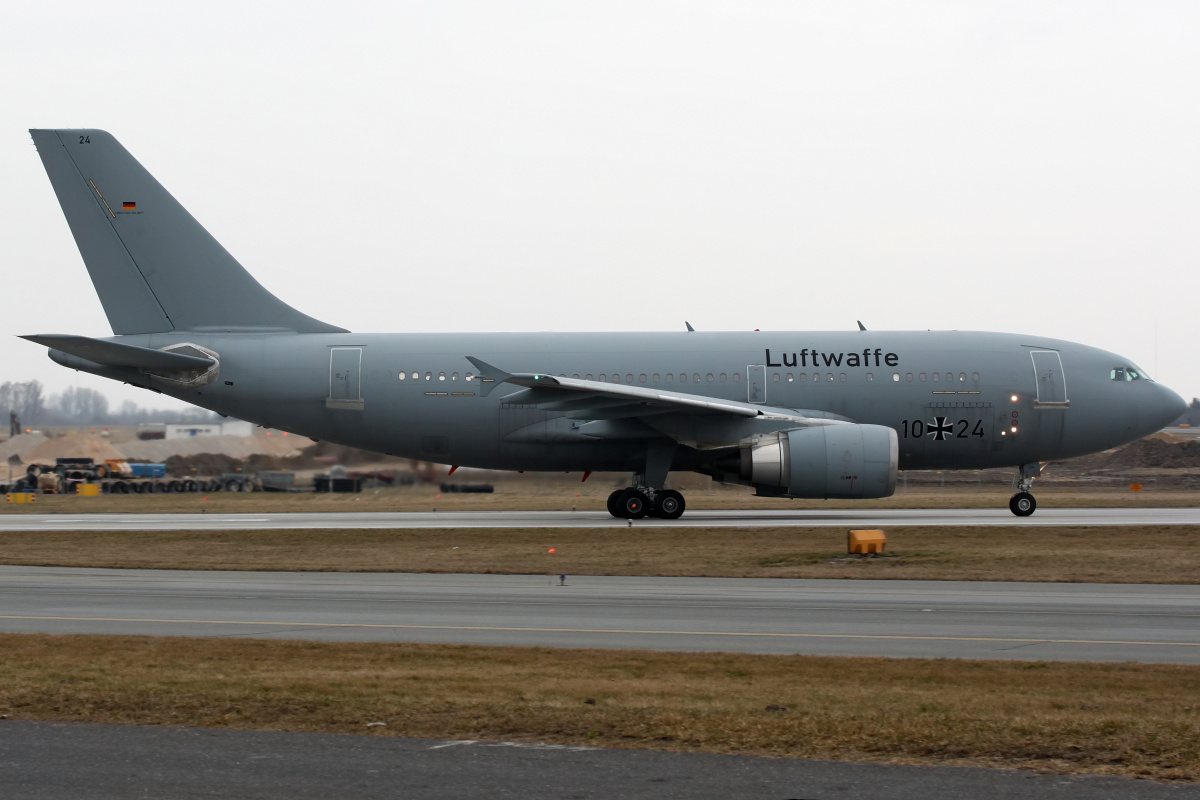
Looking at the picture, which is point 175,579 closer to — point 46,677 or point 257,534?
point 257,534

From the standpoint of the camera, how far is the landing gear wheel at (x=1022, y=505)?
29625 mm

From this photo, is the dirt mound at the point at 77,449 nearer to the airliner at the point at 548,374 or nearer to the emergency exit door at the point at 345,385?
the airliner at the point at 548,374

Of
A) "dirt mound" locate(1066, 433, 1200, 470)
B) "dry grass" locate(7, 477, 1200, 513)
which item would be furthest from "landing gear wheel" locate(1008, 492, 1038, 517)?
"dirt mound" locate(1066, 433, 1200, 470)

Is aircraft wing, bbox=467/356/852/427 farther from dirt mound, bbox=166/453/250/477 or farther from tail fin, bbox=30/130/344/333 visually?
dirt mound, bbox=166/453/250/477

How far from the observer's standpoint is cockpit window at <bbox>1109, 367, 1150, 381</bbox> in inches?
1233

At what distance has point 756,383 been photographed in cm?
3052

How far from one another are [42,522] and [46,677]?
2544cm

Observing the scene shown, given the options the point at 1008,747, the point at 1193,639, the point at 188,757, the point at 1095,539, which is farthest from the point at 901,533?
the point at 188,757

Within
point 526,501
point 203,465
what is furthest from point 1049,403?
point 203,465

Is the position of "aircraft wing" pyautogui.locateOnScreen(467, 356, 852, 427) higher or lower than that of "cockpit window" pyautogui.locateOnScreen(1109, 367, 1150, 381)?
lower

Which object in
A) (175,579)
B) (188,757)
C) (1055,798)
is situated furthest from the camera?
(175,579)

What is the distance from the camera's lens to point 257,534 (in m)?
27.6

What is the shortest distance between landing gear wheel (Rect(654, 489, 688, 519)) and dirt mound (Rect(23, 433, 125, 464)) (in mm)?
53224

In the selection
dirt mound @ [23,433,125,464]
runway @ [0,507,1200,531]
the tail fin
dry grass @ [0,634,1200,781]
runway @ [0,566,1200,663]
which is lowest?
runway @ [0,566,1200,663]
